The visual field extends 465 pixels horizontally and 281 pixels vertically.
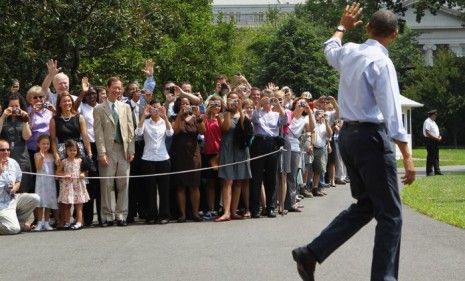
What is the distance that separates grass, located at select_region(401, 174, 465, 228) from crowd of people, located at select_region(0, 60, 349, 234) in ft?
8.30

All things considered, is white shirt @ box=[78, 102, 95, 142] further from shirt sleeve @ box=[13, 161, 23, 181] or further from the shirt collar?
the shirt collar

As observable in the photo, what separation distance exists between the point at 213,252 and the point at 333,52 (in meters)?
4.31

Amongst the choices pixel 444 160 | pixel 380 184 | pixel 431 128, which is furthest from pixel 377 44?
pixel 444 160

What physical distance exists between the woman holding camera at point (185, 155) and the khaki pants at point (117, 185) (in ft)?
3.03

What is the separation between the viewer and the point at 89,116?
1809 cm

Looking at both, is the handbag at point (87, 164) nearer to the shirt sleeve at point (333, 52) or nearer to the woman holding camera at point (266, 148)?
the woman holding camera at point (266, 148)

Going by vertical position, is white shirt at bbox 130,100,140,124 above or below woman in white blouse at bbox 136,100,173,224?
above

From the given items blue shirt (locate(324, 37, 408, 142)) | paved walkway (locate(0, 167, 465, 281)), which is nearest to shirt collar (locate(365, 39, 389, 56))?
blue shirt (locate(324, 37, 408, 142))

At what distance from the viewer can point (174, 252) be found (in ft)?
43.4

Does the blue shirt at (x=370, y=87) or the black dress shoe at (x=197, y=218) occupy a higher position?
the blue shirt at (x=370, y=87)

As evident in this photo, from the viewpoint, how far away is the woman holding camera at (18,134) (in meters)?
17.0

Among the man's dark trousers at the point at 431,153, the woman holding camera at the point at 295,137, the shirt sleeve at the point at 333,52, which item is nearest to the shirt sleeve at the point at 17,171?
the woman holding camera at the point at 295,137

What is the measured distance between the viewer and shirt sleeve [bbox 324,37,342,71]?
943 cm

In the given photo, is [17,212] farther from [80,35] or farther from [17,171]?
[80,35]
